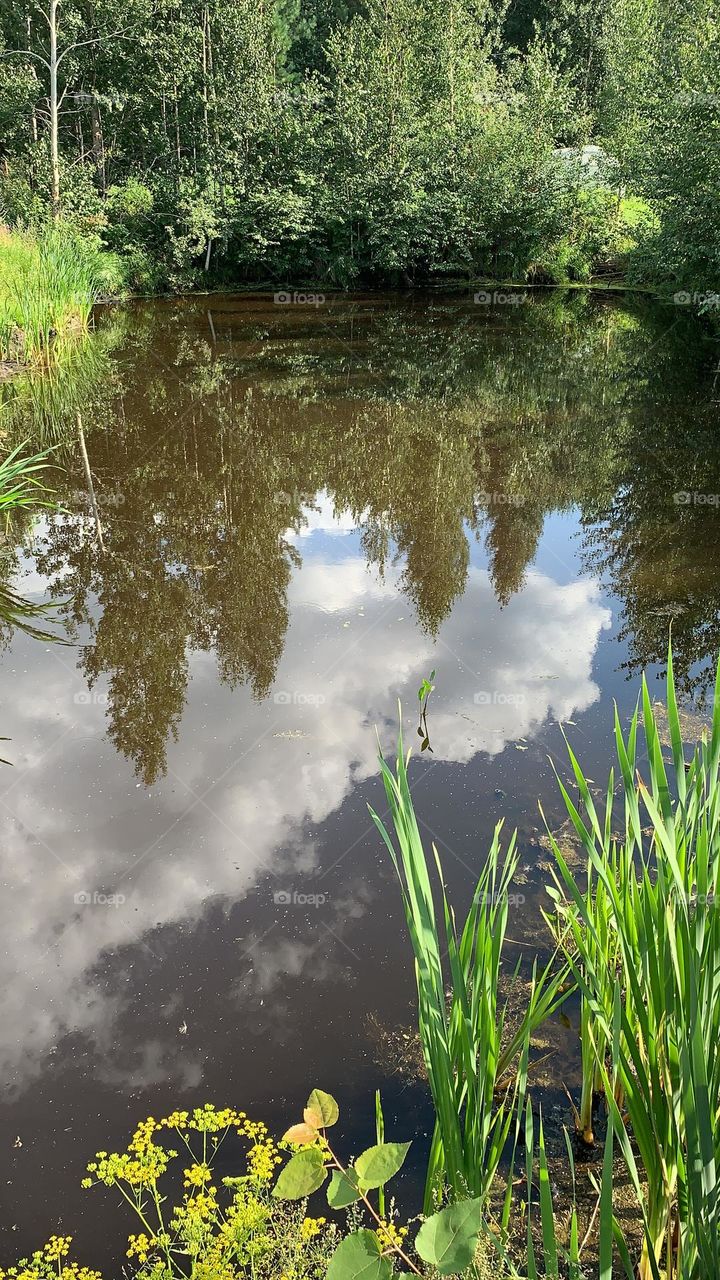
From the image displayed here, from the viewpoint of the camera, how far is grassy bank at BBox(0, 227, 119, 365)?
29.8ft

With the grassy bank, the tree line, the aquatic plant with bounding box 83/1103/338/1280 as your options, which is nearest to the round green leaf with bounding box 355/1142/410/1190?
the aquatic plant with bounding box 83/1103/338/1280

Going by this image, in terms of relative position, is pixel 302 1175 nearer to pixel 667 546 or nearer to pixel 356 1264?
pixel 356 1264

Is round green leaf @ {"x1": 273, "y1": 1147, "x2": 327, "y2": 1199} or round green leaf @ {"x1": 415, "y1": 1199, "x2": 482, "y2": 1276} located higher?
round green leaf @ {"x1": 415, "y1": 1199, "x2": 482, "y2": 1276}

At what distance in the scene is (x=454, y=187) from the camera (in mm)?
19125

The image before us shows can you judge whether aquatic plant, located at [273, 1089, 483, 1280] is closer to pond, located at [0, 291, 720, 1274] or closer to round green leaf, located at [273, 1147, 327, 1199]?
round green leaf, located at [273, 1147, 327, 1199]

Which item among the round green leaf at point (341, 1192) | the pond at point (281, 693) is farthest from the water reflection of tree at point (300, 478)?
the round green leaf at point (341, 1192)

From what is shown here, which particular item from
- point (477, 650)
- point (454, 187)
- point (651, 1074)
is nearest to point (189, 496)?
point (477, 650)

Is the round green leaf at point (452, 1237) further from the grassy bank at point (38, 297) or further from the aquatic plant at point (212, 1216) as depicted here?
the grassy bank at point (38, 297)

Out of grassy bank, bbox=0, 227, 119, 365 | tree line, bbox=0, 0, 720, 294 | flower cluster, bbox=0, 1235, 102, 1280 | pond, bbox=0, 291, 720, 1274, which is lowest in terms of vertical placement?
flower cluster, bbox=0, 1235, 102, 1280

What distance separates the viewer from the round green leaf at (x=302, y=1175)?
1.21m

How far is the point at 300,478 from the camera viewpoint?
6785 mm

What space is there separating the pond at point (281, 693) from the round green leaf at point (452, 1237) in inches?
40.0

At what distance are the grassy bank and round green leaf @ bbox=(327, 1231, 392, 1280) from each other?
355 inches

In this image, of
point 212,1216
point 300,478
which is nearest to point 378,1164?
point 212,1216
